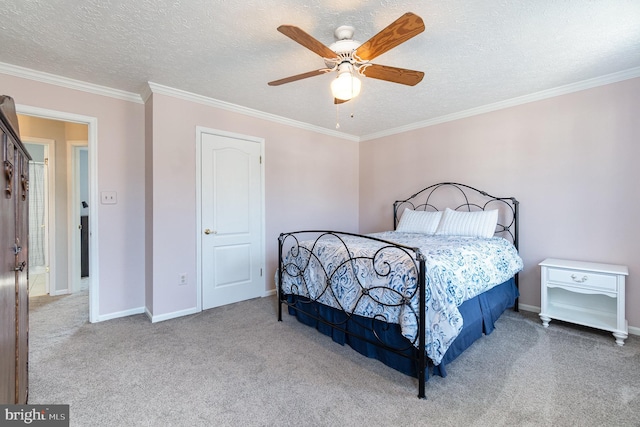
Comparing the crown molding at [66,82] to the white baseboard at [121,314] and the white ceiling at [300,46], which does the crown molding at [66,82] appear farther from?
the white baseboard at [121,314]

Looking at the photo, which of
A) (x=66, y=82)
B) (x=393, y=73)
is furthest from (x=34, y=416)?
(x=66, y=82)

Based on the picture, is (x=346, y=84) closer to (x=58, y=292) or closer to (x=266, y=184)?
(x=266, y=184)

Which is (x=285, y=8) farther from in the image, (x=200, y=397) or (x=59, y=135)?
(x=59, y=135)

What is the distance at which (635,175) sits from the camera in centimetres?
260

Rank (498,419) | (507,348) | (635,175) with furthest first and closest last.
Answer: (635,175) < (507,348) < (498,419)

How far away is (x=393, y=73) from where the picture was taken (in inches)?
79.0

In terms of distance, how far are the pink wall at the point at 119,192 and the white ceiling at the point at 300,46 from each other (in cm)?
25

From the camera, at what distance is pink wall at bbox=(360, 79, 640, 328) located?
2650 millimetres

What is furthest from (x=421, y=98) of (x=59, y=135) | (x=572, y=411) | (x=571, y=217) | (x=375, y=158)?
(x=59, y=135)

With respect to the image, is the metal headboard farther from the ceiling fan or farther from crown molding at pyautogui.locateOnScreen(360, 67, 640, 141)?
the ceiling fan

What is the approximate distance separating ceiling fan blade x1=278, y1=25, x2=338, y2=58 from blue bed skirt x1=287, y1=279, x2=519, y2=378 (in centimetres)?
185

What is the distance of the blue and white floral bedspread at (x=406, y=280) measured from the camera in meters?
1.76

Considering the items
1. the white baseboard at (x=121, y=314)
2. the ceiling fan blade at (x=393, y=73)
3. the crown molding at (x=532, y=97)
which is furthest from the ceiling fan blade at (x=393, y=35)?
the white baseboard at (x=121, y=314)

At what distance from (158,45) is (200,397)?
2491mm
